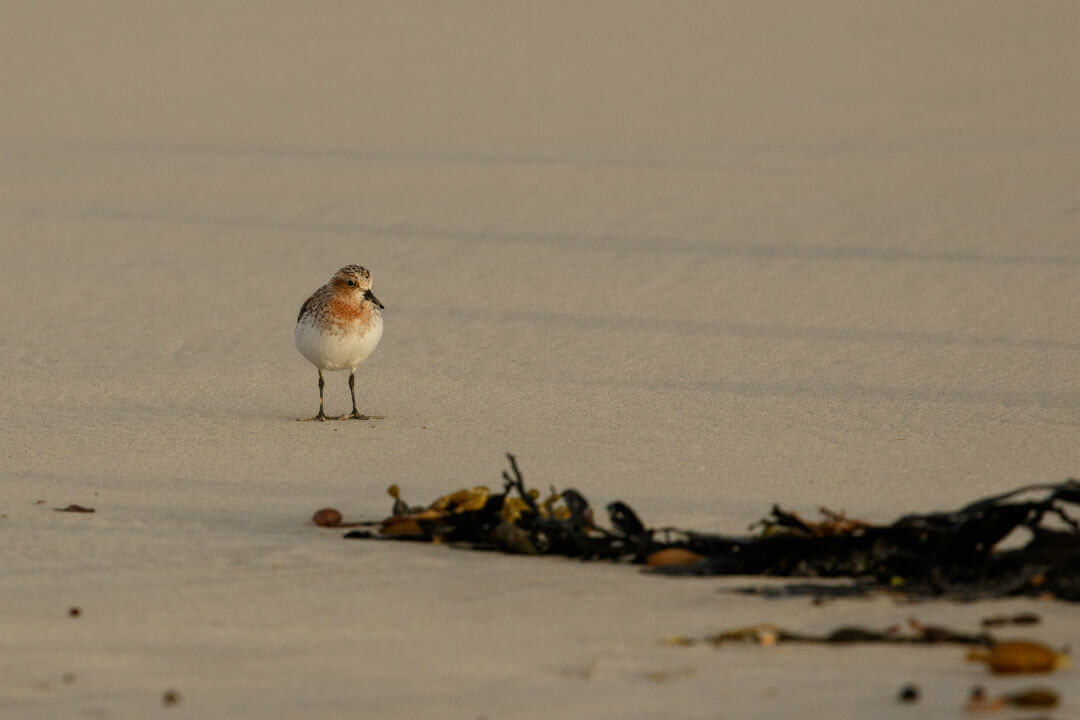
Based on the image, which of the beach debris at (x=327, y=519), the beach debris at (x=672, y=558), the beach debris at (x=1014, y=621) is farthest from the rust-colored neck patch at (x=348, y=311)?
the beach debris at (x=1014, y=621)

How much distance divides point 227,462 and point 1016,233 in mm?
8181

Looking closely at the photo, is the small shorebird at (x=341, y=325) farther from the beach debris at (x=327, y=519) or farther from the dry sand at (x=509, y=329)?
the beach debris at (x=327, y=519)

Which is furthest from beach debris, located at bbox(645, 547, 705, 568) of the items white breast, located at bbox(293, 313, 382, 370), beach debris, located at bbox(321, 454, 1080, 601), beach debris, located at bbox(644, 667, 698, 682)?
white breast, located at bbox(293, 313, 382, 370)

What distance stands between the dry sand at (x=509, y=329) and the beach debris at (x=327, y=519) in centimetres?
22

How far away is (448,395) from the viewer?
9.55 metres

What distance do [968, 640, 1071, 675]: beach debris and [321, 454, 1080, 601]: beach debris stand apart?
2.53ft

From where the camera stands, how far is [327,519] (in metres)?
6.04

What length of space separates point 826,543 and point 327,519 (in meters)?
1.91

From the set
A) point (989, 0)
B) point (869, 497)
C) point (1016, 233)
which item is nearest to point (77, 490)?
point (869, 497)

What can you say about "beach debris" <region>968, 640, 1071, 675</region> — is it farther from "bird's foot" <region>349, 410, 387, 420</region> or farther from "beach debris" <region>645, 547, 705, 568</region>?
"bird's foot" <region>349, 410, 387, 420</region>

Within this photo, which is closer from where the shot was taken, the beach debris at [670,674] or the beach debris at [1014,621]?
the beach debris at [670,674]

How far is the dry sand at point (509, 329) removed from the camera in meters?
4.31

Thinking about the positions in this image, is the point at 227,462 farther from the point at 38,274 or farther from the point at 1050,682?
the point at 38,274

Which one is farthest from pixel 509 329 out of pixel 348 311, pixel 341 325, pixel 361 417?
pixel 361 417
